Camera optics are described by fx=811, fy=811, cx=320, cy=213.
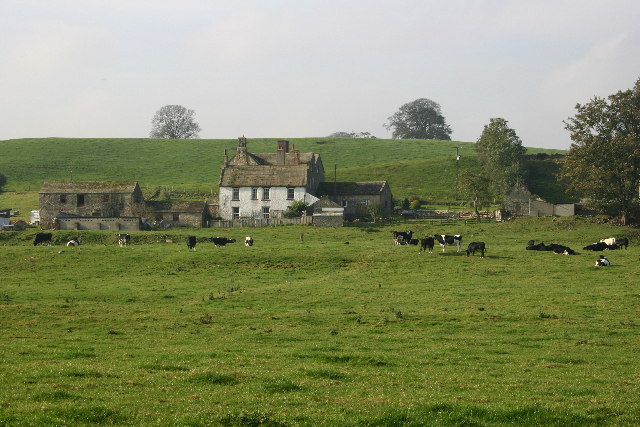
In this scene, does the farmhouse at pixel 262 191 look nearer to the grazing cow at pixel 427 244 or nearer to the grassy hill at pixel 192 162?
the grassy hill at pixel 192 162

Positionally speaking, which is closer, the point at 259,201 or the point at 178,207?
the point at 178,207

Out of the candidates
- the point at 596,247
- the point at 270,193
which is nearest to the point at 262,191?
the point at 270,193

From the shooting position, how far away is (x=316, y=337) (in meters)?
27.6

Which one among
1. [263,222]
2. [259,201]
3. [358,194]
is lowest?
[263,222]

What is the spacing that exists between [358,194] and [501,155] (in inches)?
915

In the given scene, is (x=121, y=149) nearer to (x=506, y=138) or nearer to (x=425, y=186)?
(x=425, y=186)

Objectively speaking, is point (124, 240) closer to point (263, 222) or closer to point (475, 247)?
point (263, 222)

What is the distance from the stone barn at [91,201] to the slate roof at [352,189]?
22.3 meters

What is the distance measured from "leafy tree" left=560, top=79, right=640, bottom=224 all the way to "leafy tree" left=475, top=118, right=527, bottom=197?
79.4ft

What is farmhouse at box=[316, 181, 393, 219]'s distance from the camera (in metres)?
95.2

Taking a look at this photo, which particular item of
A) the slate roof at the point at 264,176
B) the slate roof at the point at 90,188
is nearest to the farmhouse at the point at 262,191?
the slate roof at the point at 264,176

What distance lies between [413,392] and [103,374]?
24.3 feet

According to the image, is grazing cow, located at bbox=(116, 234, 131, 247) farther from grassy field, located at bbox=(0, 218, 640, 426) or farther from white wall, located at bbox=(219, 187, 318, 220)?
white wall, located at bbox=(219, 187, 318, 220)

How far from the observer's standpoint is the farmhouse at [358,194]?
95250 mm
